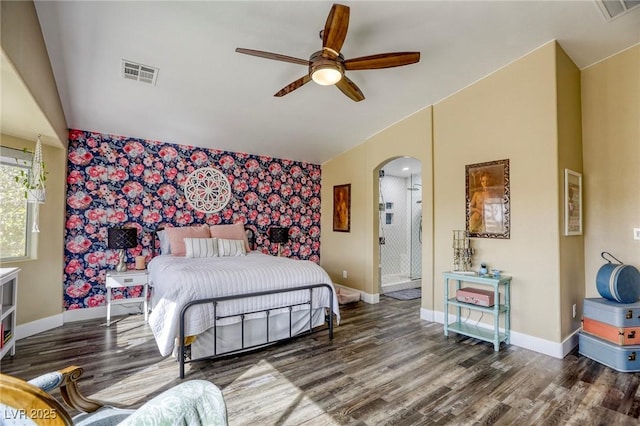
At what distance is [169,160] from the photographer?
4668 millimetres

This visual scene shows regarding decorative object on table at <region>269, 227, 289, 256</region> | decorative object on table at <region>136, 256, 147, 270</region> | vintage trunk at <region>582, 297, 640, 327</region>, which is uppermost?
decorative object on table at <region>269, 227, 289, 256</region>

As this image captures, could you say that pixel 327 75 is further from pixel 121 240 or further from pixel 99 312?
pixel 99 312

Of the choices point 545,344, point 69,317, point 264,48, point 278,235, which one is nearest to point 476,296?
point 545,344

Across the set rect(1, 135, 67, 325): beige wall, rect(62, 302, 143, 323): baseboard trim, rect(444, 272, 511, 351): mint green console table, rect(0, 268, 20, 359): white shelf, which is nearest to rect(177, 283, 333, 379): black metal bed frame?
rect(444, 272, 511, 351): mint green console table

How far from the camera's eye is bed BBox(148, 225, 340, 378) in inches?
103

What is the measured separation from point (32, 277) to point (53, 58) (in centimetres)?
245

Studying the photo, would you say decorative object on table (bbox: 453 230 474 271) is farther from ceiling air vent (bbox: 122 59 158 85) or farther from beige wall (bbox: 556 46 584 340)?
ceiling air vent (bbox: 122 59 158 85)

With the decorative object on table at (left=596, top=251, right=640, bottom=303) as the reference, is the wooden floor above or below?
below

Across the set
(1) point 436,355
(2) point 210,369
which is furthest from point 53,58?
(1) point 436,355

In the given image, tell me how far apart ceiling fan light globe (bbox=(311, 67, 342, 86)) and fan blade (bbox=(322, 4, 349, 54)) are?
5.6 inches

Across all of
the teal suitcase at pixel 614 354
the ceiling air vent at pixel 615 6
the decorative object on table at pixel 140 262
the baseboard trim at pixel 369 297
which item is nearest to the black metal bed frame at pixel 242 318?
the baseboard trim at pixel 369 297

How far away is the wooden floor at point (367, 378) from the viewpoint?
209 centimetres

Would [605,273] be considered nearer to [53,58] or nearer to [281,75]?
[281,75]

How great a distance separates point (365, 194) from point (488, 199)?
203 centimetres
